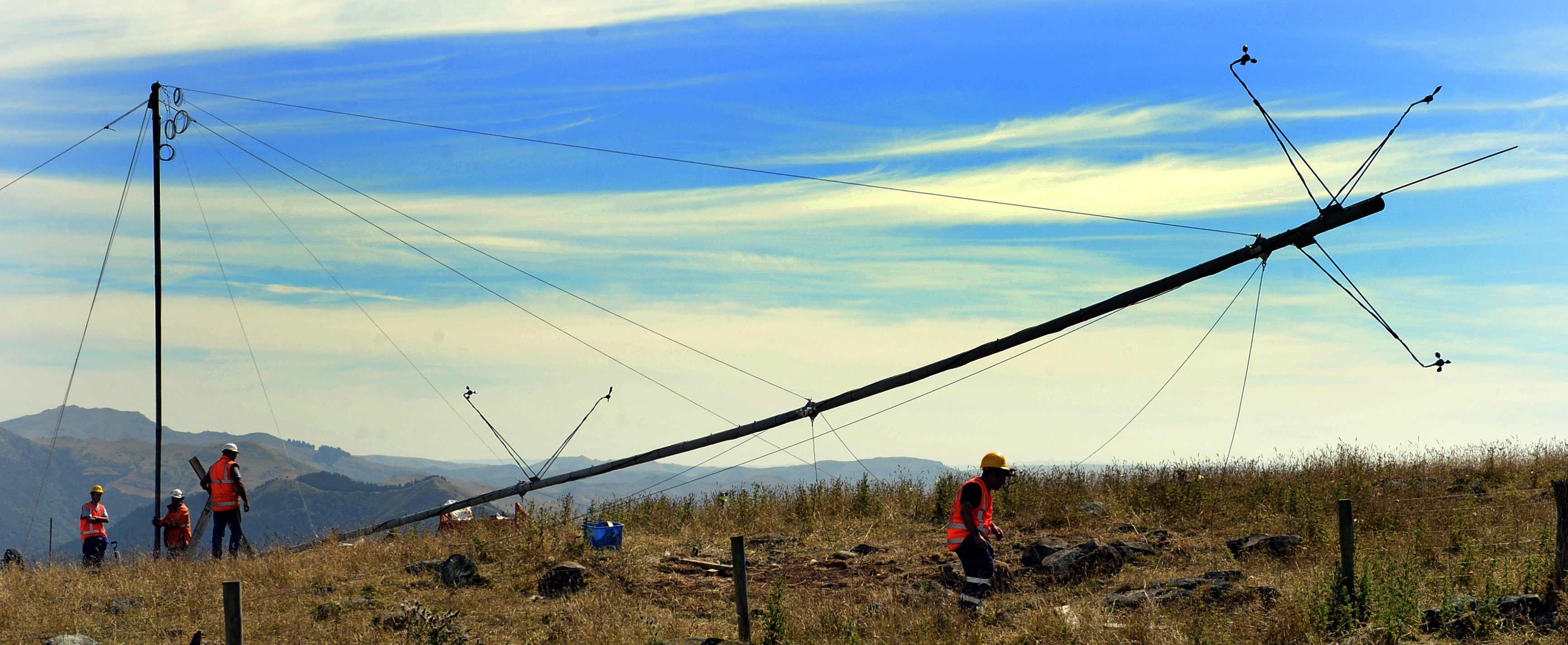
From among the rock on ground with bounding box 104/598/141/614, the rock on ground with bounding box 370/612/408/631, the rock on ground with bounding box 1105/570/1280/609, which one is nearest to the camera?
the rock on ground with bounding box 1105/570/1280/609

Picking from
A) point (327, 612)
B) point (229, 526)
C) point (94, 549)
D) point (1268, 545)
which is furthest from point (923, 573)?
point (94, 549)

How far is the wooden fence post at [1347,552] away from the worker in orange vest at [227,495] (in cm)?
1830

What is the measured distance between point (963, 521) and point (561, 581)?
5.82 m

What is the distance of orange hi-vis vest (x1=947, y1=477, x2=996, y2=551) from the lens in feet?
40.9

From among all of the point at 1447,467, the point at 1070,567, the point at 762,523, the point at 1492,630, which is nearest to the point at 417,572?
the point at 762,523

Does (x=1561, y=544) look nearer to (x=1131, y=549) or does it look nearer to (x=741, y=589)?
(x=1131, y=549)

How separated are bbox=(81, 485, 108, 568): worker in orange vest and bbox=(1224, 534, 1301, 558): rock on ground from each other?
20.1 meters

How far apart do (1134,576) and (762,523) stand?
290 inches

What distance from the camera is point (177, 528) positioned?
21953 mm

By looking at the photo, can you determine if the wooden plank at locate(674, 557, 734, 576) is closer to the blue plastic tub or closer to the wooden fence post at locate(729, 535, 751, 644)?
the blue plastic tub

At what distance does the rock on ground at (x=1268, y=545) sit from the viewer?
14.2m

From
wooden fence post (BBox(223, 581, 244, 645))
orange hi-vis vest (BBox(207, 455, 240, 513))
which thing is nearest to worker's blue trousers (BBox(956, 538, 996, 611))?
wooden fence post (BBox(223, 581, 244, 645))

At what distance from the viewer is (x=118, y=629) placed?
13016 mm

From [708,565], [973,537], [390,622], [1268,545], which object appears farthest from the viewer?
[708,565]
